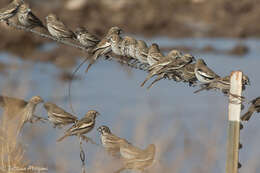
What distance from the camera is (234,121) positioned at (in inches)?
152

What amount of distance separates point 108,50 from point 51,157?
75.5 inches

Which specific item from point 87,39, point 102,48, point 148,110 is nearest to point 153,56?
point 102,48

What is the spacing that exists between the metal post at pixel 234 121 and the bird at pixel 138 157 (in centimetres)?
50

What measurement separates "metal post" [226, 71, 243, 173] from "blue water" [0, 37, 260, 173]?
1.45 m

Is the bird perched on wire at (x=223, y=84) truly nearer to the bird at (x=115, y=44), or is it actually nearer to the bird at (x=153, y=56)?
the bird at (x=153, y=56)

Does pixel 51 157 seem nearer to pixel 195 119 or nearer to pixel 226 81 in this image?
pixel 226 81

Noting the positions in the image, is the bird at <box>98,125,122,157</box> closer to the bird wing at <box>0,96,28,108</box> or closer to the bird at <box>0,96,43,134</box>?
the bird at <box>0,96,43,134</box>

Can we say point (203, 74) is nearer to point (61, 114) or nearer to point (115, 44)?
point (61, 114)

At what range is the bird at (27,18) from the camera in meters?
6.71

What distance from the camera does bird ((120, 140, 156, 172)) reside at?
3.93 meters

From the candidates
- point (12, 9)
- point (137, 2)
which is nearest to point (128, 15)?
point (137, 2)

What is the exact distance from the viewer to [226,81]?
4223 mm

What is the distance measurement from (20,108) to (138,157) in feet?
4.75

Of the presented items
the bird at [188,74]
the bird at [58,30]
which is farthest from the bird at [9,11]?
the bird at [188,74]
